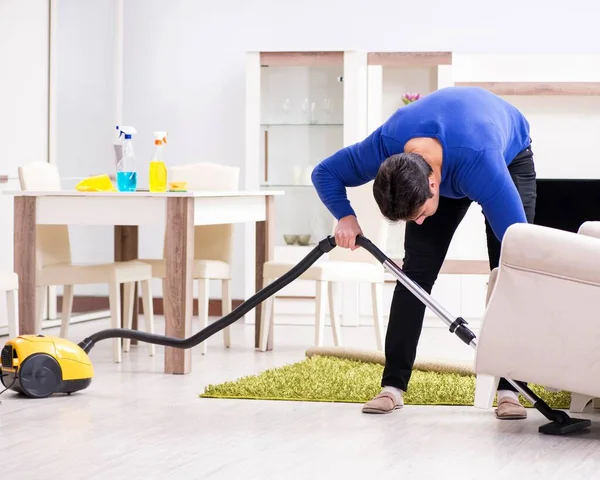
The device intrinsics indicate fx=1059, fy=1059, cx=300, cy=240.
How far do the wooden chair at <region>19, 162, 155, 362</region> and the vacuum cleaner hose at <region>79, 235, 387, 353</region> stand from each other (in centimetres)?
77

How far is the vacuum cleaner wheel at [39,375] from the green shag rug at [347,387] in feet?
1.62

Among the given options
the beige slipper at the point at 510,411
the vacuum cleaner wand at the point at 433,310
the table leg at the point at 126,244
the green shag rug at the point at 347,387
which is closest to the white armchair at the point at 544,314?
the vacuum cleaner wand at the point at 433,310

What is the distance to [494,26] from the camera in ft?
21.5

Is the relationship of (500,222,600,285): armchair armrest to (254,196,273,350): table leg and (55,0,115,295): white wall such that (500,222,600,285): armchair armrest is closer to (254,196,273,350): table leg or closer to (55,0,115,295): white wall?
(254,196,273,350): table leg

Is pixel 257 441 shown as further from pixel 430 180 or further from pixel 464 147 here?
pixel 464 147

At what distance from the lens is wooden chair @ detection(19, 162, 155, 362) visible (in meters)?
4.47

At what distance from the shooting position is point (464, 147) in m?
2.76

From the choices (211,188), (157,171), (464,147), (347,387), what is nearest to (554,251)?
(464,147)

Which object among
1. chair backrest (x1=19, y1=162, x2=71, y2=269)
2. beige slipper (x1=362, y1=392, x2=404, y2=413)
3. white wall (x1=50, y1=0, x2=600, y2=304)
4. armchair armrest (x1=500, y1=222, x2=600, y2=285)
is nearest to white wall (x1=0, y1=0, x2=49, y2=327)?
white wall (x1=50, y1=0, x2=600, y2=304)

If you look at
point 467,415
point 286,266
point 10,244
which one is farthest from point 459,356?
point 10,244

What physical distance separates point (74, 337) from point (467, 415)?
9.28ft

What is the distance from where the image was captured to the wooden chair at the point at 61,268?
14.7 feet

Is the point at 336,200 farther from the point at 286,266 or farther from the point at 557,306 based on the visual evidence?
the point at 286,266

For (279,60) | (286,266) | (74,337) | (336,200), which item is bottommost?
(74,337)
